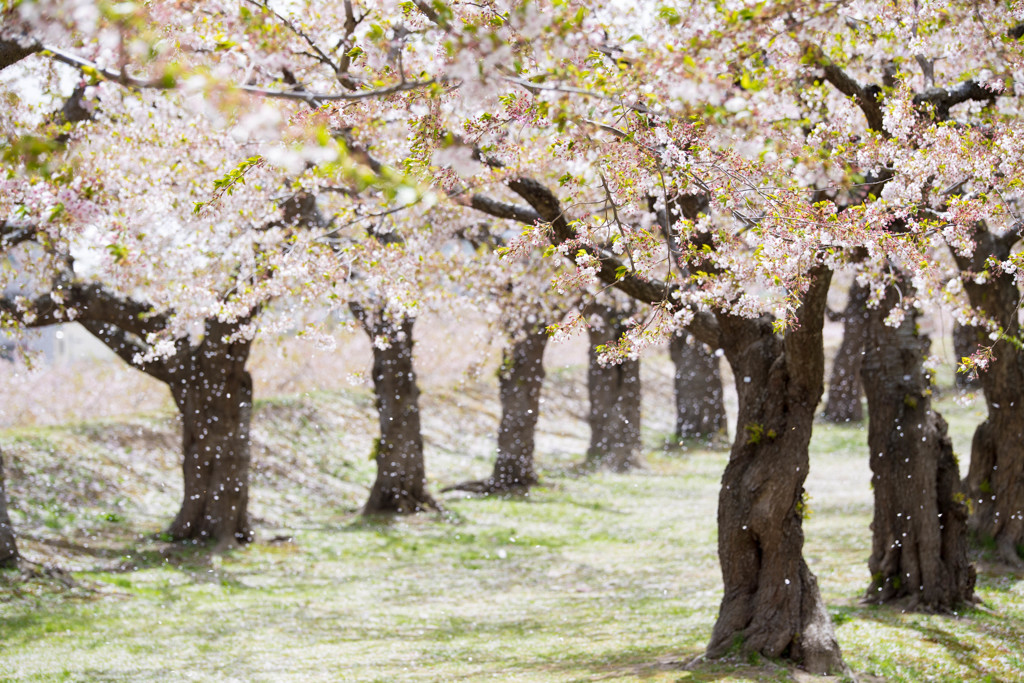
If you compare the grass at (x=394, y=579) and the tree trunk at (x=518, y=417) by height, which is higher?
the tree trunk at (x=518, y=417)

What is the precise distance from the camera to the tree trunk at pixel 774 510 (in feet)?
23.7

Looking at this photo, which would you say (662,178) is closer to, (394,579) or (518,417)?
(394,579)

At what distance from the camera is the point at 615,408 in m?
22.7

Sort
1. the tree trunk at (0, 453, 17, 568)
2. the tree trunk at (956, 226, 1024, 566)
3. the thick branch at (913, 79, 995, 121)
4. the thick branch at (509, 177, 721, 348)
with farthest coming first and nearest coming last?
the tree trunk at (0, 453, 17, 568)
the tree trunk at (956, 226, 1024, 566)
the thick branch at (913, 79, 995, 121)
the thick branch at (509, 177, 721, 348)

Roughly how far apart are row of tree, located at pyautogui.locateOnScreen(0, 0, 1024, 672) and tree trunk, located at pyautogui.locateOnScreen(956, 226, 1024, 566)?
0.03 m

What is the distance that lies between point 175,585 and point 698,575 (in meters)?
6.92

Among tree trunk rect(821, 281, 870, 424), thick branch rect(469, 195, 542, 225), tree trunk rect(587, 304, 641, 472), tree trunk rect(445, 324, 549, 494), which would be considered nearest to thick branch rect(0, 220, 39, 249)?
thick branch rect(469, 195, 542, 225)

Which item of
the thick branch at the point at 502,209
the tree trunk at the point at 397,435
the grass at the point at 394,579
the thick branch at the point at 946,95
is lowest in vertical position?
the grass at the point at 394,579

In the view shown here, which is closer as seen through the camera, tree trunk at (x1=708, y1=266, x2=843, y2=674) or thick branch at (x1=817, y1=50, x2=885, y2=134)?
tree trunk at (x1=708, y1=266, x2=843, y2=674)

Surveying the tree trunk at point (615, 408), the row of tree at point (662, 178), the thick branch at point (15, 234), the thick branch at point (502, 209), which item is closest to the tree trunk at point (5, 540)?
the row of tree at point (662, 178)

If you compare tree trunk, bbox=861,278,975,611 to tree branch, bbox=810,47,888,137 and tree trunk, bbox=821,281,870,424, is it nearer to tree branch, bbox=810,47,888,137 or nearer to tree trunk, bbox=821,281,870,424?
tree branch, bbox=810,47,888,137

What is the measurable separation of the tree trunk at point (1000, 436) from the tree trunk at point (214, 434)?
9.93 meters

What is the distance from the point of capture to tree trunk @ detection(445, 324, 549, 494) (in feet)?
64.6

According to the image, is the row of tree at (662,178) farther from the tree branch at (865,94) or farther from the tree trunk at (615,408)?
the tree trunk at (615,408)
